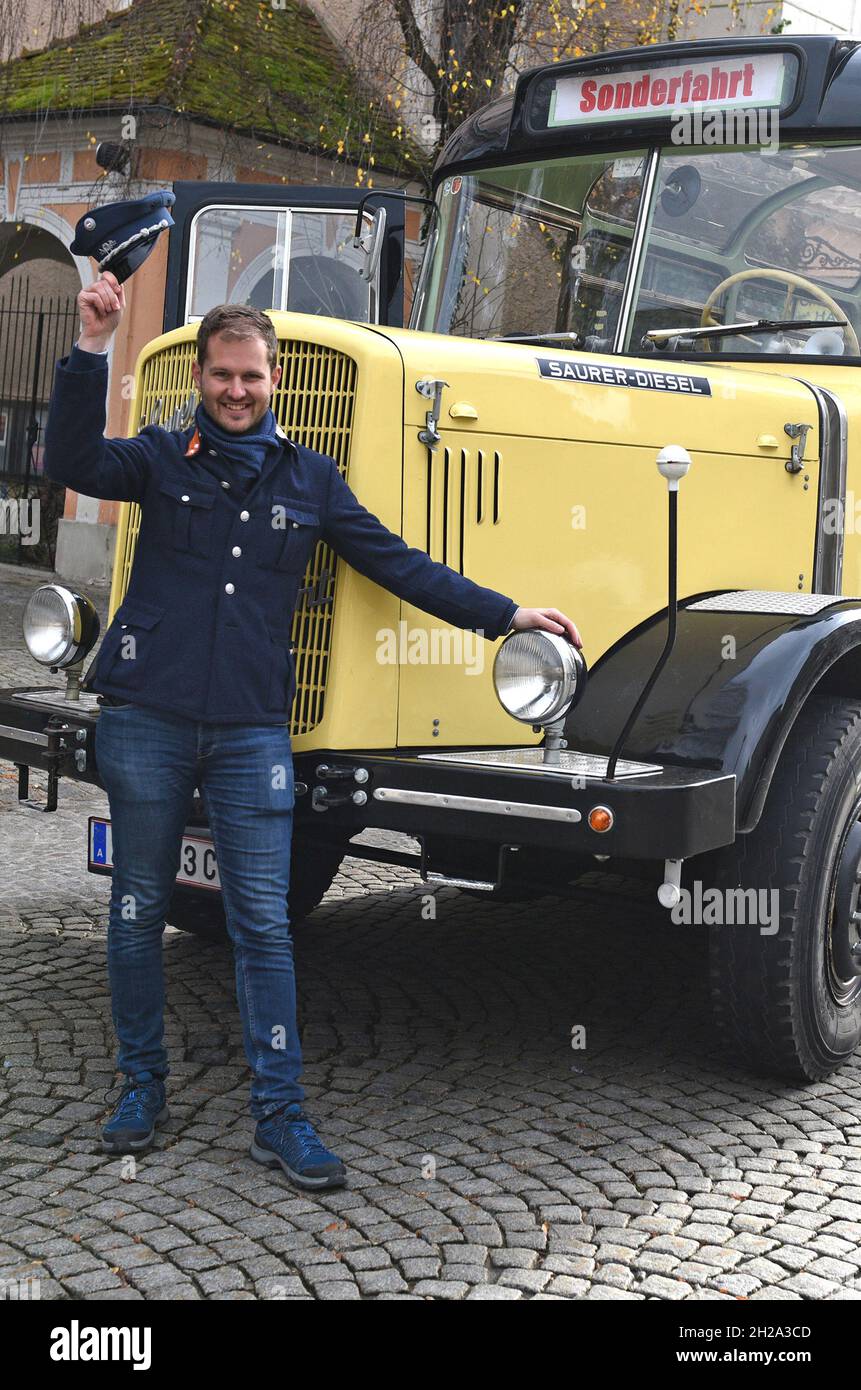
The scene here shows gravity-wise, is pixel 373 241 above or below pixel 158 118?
below

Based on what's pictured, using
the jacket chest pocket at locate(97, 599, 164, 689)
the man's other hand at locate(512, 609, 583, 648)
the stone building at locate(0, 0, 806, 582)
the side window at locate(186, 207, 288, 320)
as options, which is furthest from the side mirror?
the stone building at locate(0, 0, 806, 582)

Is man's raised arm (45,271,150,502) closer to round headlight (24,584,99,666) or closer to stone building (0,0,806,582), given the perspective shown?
round headlight (24,584,99,666)

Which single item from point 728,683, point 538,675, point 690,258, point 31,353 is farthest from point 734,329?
point 31,353

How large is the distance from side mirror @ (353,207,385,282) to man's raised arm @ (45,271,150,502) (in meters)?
1.65

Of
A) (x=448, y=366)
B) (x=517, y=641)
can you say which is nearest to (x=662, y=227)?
(x=448, y=366)

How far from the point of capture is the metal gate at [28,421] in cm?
1772

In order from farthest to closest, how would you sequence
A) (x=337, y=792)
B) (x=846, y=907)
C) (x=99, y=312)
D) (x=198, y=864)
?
(x=846, y=907) → (x=198, y=864) → (x=337, y=792) → (x=99, y=312)

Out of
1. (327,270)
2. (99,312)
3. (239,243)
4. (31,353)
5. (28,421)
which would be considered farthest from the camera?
(31,353)

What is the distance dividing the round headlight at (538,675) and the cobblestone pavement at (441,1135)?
1.08 metres

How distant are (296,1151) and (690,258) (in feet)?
10.5

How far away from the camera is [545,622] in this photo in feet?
13.0

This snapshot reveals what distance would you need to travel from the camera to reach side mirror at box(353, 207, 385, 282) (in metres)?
5.22

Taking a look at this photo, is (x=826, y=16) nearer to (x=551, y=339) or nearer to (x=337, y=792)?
(x=551, y=339)
